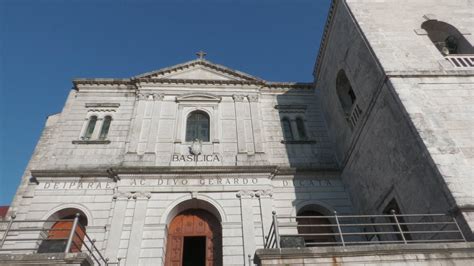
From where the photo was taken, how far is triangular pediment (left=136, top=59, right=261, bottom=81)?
53.3 feet

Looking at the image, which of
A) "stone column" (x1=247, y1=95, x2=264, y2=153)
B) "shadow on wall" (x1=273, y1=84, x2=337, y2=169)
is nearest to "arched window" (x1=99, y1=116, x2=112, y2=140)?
"stone column" (x1=247, y1=95, x2=264, y2=153)

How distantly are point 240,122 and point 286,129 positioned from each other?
8.23 feet

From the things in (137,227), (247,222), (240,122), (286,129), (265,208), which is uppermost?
(286,129)

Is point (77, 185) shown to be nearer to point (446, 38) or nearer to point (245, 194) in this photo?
point (245, 194)

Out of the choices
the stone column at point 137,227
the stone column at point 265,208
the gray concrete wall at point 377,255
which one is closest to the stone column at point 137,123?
the stone column at point 137,227

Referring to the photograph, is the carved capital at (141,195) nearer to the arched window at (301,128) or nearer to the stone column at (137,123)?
the stone column at (137,123)

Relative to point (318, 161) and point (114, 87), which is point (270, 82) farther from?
point (114, 87)

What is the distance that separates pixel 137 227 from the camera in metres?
10.9

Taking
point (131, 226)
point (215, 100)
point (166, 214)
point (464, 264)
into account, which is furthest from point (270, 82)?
point (464, 264)

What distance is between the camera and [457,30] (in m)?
11.8

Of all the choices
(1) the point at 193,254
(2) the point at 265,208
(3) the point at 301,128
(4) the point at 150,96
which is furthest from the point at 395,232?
(4) the point at 150,96

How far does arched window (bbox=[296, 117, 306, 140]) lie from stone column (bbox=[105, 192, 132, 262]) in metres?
8.46

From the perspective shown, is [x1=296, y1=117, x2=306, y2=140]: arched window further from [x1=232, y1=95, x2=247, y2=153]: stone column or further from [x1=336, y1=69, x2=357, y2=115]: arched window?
[x1=232, y1=95, x2=247, y2=153]: stone column

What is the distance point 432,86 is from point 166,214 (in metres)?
10.2
